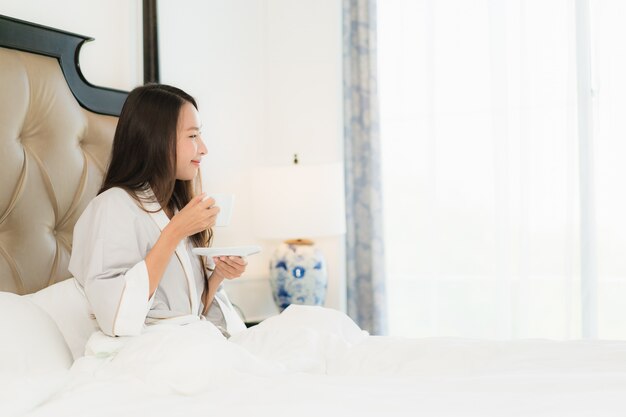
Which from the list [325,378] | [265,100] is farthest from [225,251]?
[265,100]

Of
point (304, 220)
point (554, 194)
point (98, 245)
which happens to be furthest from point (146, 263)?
point (554, 194)

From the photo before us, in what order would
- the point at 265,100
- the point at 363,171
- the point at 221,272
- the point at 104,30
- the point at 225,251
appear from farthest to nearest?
the point at 265,100 < the point at 363,171 < the point at 104,30 < the point at 221,272 < the point at 225,251

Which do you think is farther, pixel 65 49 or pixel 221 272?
pixel 65 49

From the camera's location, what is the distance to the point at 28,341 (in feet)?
5.69

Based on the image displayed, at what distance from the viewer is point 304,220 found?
132 inches

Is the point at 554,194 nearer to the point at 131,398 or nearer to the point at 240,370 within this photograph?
the point at 240,370

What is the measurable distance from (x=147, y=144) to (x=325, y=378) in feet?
2.98

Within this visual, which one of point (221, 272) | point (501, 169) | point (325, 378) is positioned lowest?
point (325, 378)

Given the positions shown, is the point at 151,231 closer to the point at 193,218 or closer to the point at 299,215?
the point at 193,218

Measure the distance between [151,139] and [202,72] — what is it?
4.67 ft

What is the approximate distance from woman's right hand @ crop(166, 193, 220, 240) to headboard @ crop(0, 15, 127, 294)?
0.56m

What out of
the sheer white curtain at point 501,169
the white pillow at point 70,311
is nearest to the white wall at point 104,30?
the white pillow at point 70,311

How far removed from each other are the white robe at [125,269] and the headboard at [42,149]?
284 mm

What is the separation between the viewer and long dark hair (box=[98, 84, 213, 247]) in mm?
2043
